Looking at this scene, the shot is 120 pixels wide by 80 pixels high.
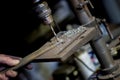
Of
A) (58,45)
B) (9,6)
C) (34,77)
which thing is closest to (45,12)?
(58,45)

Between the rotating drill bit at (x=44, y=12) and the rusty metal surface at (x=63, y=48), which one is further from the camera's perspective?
the rotating drill bit at (x=44, y=12)

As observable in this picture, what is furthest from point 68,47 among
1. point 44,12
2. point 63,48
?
point 44,12

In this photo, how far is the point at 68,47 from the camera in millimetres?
634

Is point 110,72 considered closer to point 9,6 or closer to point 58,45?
point 58,45

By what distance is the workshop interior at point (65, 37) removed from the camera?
70 centimetres

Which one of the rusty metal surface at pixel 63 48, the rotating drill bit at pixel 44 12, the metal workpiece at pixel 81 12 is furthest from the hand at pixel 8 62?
the metal workpiece at pixel 81 12

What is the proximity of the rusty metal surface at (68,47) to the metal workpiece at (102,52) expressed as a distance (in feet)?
0.22

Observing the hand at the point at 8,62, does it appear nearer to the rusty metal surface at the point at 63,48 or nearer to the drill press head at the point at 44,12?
the rusty metal surface at the point at 63,48

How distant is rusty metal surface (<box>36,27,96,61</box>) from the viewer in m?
0.59

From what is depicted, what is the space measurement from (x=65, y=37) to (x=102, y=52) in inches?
6.1

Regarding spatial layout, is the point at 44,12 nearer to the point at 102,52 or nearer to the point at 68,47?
the point at 68,47

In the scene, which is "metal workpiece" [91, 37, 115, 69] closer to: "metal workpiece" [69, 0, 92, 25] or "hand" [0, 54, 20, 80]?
"metal workpiece" [69, 0, 92, 25]

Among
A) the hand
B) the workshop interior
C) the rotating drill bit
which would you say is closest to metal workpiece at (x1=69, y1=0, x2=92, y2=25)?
the workshop interior

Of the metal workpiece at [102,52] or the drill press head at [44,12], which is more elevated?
the drill press head at [44,12]
